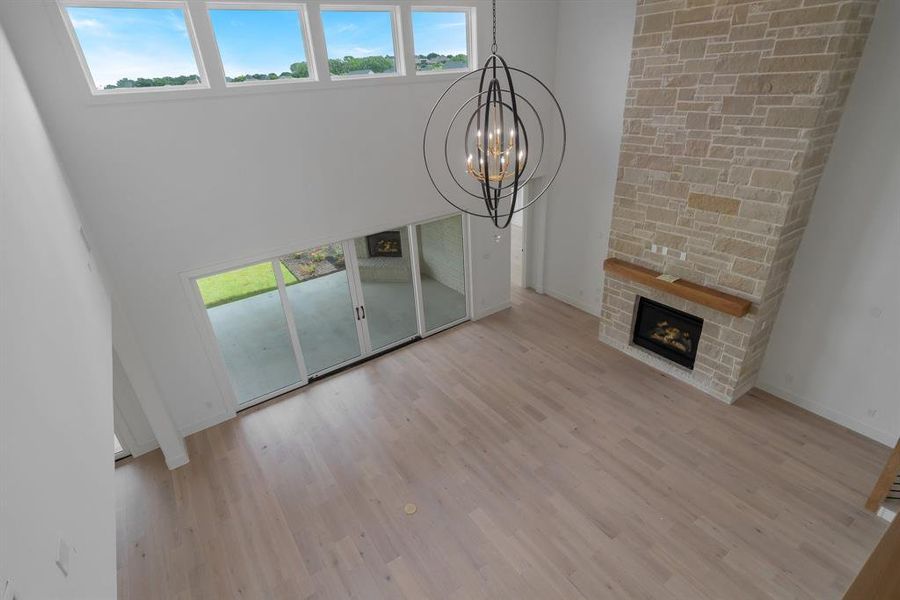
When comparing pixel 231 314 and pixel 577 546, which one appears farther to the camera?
pixel 231 314

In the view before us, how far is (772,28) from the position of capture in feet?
13.3

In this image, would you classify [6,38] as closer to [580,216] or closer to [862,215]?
[580,216]

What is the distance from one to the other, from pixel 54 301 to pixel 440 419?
13.2 ft

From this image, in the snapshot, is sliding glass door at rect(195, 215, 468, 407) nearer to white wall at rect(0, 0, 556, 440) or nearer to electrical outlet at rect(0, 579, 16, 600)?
white wall at rect(0, 0, 556, 440)

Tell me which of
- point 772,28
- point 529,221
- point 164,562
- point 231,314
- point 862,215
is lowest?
point 164,562

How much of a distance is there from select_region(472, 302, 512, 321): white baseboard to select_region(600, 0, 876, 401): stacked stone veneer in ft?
8.05

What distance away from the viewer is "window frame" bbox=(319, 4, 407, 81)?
4836 mm

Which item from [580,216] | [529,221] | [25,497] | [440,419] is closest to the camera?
[25,497]

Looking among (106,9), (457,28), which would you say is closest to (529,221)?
(457,28)

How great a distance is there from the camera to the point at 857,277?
15.0ft

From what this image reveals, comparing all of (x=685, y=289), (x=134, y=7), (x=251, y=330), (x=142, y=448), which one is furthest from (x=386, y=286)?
(x=134, y=7)

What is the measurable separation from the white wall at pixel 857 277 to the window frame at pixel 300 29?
541 centimetres

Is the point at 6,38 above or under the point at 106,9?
under

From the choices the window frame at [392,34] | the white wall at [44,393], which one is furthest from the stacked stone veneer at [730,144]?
the white wall at [44,393]
